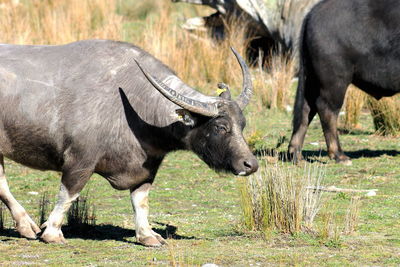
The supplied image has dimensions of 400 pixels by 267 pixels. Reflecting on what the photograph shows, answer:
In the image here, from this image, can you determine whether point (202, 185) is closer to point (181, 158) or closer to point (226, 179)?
point (226, 179)

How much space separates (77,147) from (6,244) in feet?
3.70

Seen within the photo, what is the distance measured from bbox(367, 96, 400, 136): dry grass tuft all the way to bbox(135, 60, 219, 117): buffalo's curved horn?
680cm

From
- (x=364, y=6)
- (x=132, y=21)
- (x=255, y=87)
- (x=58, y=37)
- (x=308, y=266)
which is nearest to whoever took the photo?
(x=308, y=266)

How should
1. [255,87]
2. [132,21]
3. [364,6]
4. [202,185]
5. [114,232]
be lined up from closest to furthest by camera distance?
[114,232], [202,185], [364,6], [255,87], [132,21]

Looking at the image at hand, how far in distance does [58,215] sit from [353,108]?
7.98 meters

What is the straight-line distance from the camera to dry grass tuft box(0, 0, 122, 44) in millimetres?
17859

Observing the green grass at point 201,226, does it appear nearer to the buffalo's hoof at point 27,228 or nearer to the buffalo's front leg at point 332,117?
the buffalo's hoof at point 27,228

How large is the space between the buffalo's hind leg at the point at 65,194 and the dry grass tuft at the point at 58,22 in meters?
10.1

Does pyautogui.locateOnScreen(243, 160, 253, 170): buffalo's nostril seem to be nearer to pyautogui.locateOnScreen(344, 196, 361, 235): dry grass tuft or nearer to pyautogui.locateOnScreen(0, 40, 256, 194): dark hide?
pyautogui.locateOnScreen(0, 40, 256, 194): dark hide

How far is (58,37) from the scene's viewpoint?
1797 centimetres

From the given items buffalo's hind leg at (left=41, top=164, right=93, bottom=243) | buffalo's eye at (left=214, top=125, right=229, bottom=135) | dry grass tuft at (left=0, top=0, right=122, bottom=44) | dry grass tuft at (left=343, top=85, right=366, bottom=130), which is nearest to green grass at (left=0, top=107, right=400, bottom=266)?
buffalo's hind leg at (left=41, top=164, right=93, bottom=243)

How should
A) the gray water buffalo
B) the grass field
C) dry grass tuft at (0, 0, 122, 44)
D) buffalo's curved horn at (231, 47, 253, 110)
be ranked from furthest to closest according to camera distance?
dry grass tuft at (0, 0, 122, 44), buffalo's curved horn at (231, 47, 253, 110), the gray water buffalo, the grass field

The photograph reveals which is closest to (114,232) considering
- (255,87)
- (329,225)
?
(329,225)

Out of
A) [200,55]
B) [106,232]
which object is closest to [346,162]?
[106,232]
